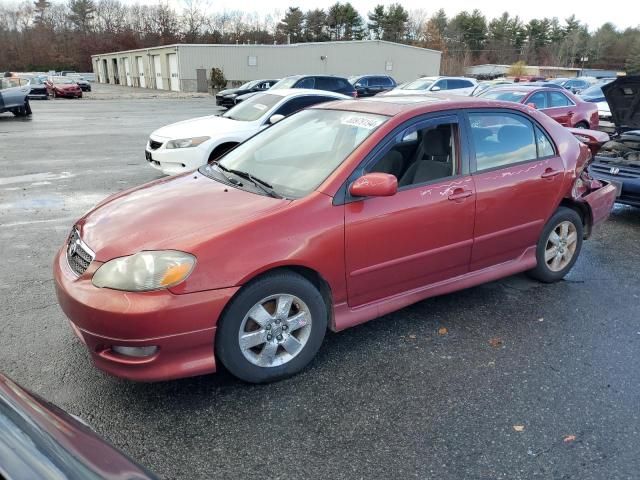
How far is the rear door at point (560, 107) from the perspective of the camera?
11.8m

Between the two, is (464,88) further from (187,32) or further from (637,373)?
(187,32)

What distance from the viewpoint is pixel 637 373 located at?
317 centimetres

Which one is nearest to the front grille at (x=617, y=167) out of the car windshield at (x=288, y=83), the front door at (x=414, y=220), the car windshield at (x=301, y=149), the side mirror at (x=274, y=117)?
the front door at (x=414, y=220)

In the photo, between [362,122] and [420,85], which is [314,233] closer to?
[362,122]

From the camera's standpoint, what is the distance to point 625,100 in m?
6.79

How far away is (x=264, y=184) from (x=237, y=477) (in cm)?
182

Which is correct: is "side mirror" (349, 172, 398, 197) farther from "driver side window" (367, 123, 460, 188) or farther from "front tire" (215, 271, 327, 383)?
"front tire" (215, 271, 327, 383)

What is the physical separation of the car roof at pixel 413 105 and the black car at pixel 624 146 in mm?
2971

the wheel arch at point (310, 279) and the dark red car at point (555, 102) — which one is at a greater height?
the dark red car at point (555, 102)

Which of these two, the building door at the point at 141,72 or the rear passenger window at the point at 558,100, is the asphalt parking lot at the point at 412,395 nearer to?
the rear passenger window at the point at 558,100

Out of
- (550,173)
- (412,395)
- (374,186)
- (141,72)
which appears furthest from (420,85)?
(141,72)

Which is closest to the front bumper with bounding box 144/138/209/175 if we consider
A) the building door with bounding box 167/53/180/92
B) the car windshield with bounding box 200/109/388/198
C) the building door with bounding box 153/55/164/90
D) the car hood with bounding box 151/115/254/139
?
the car hood with bounding box 151/115/254/139

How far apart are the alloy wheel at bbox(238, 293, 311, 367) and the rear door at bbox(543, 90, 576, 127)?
1065 cm

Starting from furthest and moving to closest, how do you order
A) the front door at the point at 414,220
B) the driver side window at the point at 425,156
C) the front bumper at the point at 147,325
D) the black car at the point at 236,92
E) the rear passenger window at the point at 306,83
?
1. the black car at the point at 236,92
2. the rear passenger window at the point at 306,83
3. the driver side window at the point at 425,156
4. the front door at the point at 414,220
5. the front bumper at the point at 147,325
